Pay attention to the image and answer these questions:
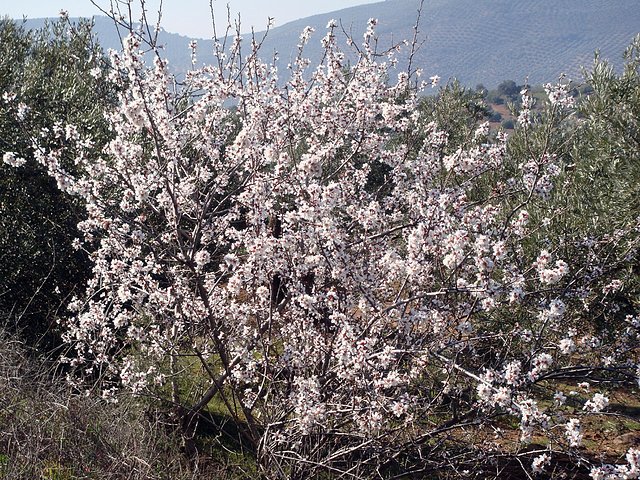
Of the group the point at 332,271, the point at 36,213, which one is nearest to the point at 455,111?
the point at 36,213

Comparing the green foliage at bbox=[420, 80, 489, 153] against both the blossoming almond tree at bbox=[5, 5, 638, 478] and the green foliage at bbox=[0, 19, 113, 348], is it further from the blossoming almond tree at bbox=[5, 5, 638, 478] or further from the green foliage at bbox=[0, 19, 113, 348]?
the green foliage at bbox=[0, 19, 113, 348]

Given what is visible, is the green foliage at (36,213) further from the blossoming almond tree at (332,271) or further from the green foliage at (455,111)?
the green foliage at (455,111)

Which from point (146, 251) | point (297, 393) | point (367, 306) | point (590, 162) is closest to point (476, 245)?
point (367, 306)

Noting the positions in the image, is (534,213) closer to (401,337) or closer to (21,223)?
(401,337)

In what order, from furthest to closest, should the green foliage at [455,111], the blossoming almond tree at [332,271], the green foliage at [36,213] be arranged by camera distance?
the green foliage at [455,111] → the green foliage at [36,213] → the blossoming almond tree at [332,271]

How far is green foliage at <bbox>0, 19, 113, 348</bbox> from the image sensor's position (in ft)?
31.4

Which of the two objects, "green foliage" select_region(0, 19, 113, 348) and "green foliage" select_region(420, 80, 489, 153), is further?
"green foliage" select_region(420, 80, 489, 153)

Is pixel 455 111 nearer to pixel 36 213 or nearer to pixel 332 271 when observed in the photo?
pixel 36 213

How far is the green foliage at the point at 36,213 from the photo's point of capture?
9562 mm

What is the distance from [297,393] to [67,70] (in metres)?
10.1

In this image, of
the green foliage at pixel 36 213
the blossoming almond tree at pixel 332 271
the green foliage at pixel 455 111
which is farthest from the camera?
the green foliage at pixel 455 111

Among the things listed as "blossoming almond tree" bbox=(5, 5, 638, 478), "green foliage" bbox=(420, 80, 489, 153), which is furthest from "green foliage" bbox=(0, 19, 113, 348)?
"green foliage" bbox=(420, 80, 489, 153)

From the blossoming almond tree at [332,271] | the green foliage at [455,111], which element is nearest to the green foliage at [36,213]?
the blossoming almond tree at [332,271]

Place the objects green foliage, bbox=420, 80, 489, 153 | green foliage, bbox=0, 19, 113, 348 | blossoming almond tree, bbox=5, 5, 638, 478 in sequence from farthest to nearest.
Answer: green foliage, bbox=420, 80, 489, 153, green foliage, bbox=0, 19, 113, 348, blossoming almond tree, bbox=5, 5, 638, 478
